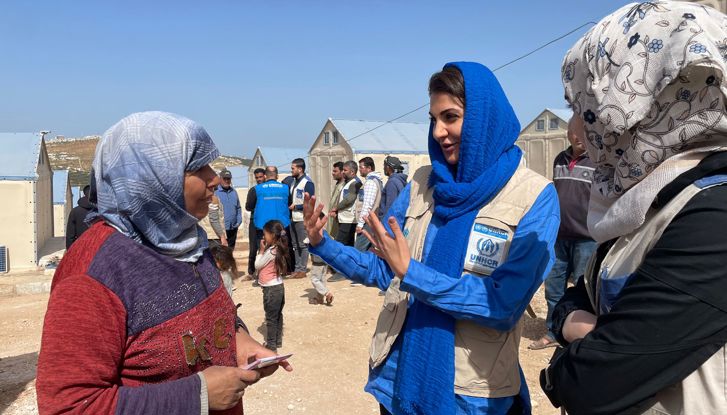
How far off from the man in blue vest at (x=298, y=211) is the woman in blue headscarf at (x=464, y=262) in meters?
7.01

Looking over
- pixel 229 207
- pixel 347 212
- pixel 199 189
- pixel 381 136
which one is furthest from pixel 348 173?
pixel 381 136

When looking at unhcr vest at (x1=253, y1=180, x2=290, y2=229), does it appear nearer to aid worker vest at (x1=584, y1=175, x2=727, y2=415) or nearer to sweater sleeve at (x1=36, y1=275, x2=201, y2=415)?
sweater sleeve at (x1=36, y1=275, x2=201, y2=415)

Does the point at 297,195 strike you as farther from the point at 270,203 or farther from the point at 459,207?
the point at 459,207

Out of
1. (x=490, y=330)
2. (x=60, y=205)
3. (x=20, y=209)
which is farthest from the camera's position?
(x=60, y=205)

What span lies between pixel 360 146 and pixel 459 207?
15.3 m

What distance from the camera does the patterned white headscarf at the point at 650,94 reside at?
1.03 metres

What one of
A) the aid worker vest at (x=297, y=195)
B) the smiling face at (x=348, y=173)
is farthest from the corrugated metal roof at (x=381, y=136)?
the smiling face at (x=348, y=173)

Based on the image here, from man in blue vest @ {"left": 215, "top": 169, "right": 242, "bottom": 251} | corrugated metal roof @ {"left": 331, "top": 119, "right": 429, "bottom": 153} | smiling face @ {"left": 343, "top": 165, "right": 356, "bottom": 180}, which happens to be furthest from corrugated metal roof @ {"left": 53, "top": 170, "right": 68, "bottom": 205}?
smiling face @ {"left": 343, "top": 165, "right": 356, "bottom": 180}

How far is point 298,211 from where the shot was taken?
9188 mm

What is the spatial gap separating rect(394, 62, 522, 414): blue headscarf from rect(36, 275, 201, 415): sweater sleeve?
0.90 metres

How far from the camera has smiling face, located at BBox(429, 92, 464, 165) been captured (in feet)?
6.65

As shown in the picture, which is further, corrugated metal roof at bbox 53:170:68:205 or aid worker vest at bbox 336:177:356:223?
corrugated metal roof at bbox 53:170:68:205

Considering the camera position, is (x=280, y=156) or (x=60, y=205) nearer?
(x=60, y=205)

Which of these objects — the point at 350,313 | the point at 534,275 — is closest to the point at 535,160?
the point at 350,313
